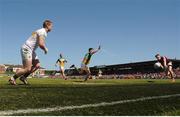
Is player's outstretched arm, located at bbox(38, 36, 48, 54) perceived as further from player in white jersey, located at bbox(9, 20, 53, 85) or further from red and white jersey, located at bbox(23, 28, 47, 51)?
red and white jersey, located at bbox(23, 28, 47, 51)

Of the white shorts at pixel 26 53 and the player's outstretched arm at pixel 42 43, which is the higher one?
the player's outstretched arm at pixel 42 43

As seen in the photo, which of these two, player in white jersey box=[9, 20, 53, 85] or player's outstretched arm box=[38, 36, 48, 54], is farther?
player in white jersey box=[9, 20, 53, 85]

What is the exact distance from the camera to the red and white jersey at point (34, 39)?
34.9ft

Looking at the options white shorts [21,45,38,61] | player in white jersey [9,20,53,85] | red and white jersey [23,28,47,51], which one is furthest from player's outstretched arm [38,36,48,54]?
white shorts [21,45,38,61]

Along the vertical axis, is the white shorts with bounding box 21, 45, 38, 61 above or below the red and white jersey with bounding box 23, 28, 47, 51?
below

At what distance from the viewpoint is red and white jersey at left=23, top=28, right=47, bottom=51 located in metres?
10.6

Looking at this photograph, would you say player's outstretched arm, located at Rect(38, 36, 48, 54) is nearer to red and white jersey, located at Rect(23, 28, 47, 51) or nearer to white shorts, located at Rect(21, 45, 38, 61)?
red and white jersey, located at Rect(23, 28, 47, 51)

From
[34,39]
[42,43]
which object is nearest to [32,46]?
[34,39]

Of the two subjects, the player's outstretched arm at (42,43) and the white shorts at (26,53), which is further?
the white shorts at (26,53)

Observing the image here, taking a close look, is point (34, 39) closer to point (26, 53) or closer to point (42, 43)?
point (42, 43)

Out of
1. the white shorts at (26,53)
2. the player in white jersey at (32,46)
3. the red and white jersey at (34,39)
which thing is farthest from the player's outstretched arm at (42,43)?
the white shorts at (26,53)

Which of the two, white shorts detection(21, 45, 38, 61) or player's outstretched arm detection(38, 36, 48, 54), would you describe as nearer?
player's outstretched arm detection(38, 36, 48, 54)

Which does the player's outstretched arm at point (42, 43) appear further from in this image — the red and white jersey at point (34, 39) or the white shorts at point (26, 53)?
the white shorts at point (26, 53)

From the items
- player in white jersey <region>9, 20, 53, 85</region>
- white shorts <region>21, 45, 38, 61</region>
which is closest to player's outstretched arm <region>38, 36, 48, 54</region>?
player in white jersey <region>9, 20, 53, 85</region>
